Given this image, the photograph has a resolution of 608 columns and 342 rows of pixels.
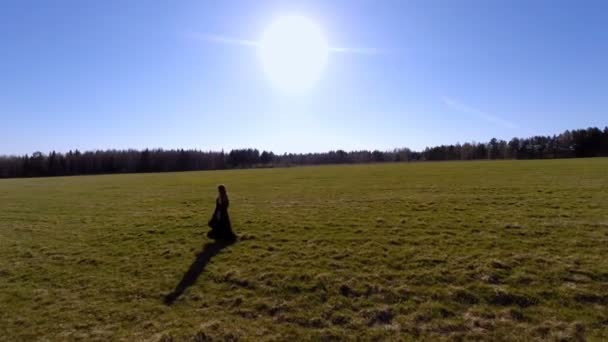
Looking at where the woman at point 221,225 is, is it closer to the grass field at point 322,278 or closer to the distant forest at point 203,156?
the grass field at point 322,278

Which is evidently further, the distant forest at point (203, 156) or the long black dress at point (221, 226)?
the distant forest at point (203, 156)

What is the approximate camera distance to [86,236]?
13.7 metres

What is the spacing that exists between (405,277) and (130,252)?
29.0 ft

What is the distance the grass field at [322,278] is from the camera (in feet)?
20.1

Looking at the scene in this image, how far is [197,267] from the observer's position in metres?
9.45

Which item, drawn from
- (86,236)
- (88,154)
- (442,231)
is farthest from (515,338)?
(88,154)

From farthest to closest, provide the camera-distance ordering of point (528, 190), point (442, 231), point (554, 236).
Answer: point (528, 190) → point (442, 231) → point (554, 236)

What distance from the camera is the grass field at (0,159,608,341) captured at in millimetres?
6125

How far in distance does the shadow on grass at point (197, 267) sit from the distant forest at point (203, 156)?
12793cm

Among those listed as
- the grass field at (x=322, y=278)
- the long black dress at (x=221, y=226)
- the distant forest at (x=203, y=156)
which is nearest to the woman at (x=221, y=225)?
the long black dress at (x=221, y=226)

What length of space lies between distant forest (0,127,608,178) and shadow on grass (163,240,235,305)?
127930mm

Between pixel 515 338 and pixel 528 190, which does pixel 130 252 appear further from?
pixel 528 190

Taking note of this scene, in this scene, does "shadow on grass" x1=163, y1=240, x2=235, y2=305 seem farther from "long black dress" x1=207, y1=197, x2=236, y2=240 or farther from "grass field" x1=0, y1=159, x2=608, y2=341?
"long black dress" x1=207, y1=197, x2=236, y2=240

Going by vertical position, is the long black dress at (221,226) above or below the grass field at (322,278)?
above
